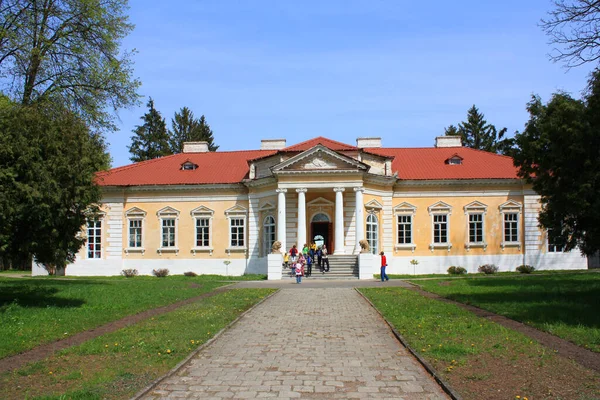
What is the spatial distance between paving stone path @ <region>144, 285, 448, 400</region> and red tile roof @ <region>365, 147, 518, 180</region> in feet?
82.0

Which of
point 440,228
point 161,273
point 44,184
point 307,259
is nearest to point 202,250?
point 161,273

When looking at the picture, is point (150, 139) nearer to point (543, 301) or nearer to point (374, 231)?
point (374, 231)

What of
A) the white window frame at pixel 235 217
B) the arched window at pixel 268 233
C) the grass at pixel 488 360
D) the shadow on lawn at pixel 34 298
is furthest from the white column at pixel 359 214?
the grass at pixel 488 360

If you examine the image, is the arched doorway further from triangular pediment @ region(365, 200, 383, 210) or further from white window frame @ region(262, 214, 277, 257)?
triangular pediment @ region(365, 200, 383, 210)

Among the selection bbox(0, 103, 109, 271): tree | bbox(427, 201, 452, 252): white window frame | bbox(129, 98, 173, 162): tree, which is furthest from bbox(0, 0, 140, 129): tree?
bbox(129, 98, 173, 162): tree

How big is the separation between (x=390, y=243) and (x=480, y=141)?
43.5 meters

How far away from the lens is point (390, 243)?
119 feet

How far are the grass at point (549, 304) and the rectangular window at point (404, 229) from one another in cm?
1370

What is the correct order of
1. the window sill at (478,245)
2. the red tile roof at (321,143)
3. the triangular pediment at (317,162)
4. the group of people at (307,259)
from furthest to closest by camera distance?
1. the window sill at (478,245)
2. the red tile roof at (321,143)
3. the triangular pediment at (317,162)
4. the group of people at (307,259)

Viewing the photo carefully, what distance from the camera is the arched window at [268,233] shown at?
35.9m

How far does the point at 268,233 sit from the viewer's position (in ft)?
119

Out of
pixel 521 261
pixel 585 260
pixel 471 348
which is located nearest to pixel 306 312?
pixel 471 348

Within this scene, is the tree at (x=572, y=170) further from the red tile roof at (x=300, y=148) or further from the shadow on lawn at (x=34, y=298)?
the red tile roof at (x=300, y=148)

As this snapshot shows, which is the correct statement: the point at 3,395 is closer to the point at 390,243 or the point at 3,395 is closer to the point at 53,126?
the point at 53,126
